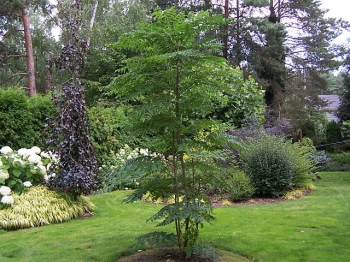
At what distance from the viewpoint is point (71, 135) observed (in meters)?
6.20

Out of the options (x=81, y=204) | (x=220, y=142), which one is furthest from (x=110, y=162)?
(x=220, y=142)

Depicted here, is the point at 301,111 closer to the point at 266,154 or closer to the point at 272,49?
the point at 272,49

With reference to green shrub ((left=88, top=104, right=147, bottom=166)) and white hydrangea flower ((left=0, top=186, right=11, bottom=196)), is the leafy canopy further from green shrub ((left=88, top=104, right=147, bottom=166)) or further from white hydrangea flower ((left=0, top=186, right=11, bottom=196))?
green shrub ((left=88, top=104, right=147, bottom=166))

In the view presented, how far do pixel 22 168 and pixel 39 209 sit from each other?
1.07m

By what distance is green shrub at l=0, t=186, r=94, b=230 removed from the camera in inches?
220

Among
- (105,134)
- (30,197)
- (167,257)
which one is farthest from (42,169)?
(167,257)

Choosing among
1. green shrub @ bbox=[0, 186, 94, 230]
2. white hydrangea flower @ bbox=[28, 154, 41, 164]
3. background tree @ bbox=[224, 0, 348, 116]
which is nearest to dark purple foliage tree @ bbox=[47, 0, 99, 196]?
green shrub @ bbox=[0, 186, 94, 230]

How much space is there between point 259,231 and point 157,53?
296 centimetres

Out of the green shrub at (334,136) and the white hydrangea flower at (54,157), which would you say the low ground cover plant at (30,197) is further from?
the green shrub at (334,136)

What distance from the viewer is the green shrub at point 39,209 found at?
5586 mm

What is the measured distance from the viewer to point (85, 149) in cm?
645

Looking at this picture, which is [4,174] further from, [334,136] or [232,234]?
[334,136]

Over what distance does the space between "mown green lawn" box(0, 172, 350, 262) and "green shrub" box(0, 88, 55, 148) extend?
271cm

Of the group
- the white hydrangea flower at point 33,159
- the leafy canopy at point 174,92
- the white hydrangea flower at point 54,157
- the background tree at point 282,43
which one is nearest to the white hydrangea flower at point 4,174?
the white hydrangea flower at point 33,159
